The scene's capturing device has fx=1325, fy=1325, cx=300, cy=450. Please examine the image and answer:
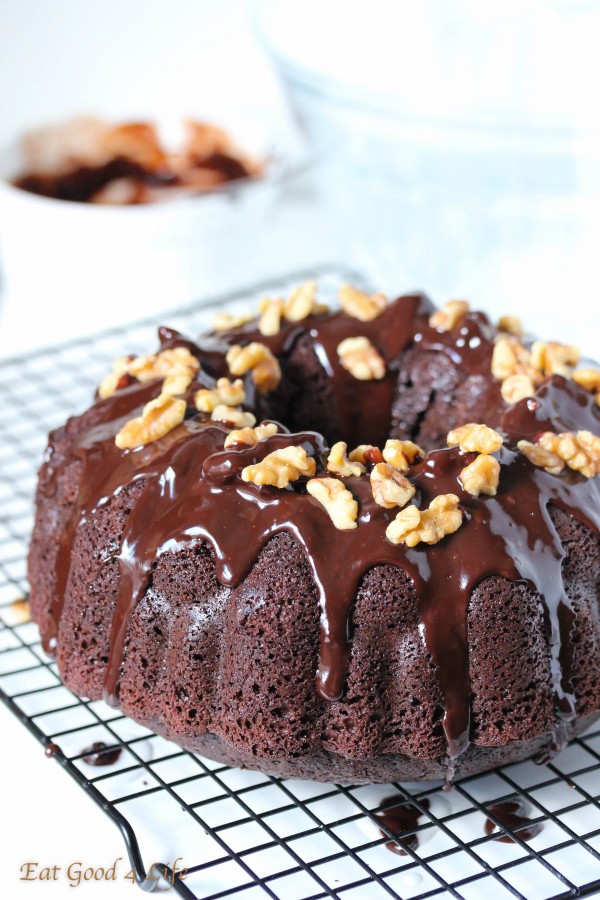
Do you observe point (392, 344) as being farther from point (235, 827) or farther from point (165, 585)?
point (235, 827)

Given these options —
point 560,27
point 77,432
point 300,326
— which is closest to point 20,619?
point 77,432

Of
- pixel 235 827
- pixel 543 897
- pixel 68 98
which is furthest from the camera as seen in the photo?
pixel 68 98

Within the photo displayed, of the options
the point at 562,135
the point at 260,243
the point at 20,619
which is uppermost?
the point at 562,135

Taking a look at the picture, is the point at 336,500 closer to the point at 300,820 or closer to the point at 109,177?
the point at 300,820

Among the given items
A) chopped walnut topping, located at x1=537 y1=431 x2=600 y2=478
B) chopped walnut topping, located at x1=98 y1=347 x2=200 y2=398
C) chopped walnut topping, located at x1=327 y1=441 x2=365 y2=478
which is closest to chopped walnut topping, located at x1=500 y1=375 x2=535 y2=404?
chopped walnut topping, located at x1=537 y1=431 x2=600 y2=478

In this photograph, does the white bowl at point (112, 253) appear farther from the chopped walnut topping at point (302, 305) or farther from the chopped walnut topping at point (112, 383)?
the chopped walnut topping at point (112, 383)

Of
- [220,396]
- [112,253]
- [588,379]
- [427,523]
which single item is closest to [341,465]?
[427,523]
